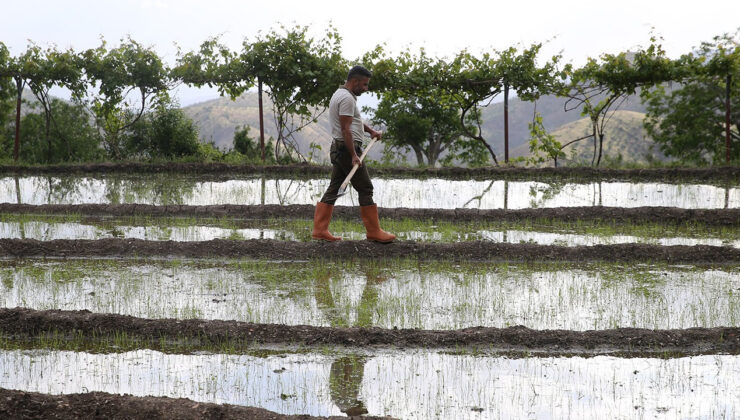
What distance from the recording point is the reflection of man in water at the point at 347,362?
13.9ft

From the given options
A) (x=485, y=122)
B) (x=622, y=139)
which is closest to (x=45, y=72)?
(x=622, y=139)

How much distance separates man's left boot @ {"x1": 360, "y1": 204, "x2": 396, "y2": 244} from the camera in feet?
27.4

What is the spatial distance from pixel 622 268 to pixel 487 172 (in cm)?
774

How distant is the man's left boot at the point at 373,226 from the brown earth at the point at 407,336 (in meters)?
3.06

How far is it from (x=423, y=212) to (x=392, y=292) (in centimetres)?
429

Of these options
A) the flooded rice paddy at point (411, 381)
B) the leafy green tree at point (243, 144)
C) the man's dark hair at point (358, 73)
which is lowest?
the flooded rice paddy at point (411, 381)

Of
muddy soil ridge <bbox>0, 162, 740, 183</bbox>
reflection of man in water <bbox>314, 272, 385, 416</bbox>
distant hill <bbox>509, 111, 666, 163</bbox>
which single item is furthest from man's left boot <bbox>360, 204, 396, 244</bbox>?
distant hill <bbox>509, 111, 666, 163</bbox>

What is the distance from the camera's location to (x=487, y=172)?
1541 cm

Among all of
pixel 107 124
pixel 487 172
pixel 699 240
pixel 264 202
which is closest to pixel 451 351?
pixel 699 240

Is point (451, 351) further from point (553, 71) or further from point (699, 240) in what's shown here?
point (553, 71)

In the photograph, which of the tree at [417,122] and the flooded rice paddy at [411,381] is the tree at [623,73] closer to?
the tree at [417,122]

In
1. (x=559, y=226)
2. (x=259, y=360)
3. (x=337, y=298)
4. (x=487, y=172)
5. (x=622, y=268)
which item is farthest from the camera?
(x=487, y=172)

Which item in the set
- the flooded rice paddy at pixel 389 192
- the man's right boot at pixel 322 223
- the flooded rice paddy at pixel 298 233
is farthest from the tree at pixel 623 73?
the man's right boot at pixel 322 223

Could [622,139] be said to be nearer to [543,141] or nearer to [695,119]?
[695,119]
